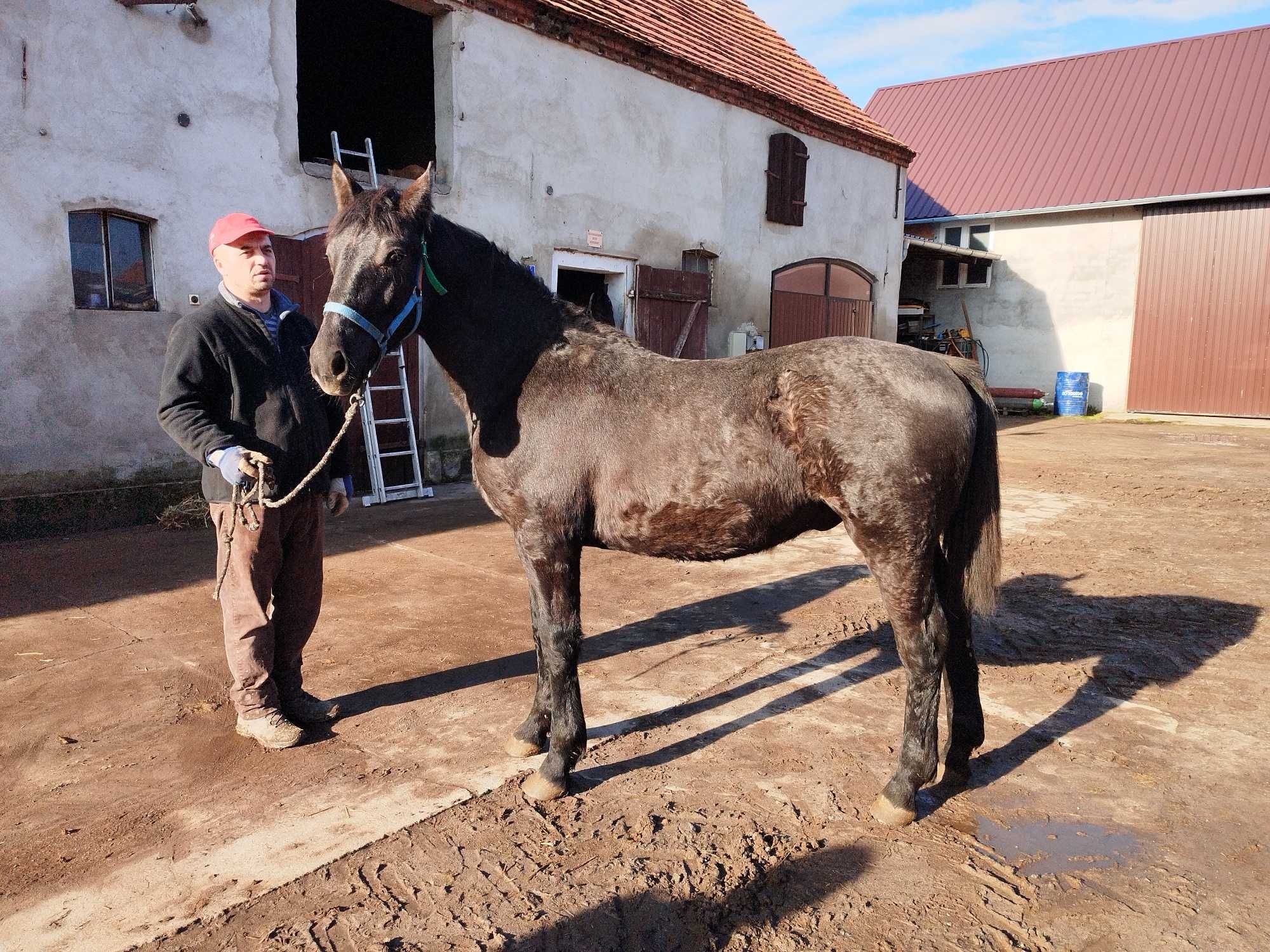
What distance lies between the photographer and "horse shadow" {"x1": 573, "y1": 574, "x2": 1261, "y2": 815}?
3.17m

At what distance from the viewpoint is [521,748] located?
3.08m

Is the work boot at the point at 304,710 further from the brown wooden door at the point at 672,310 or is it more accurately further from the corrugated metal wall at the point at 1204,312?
the corrugated metal wall at the point at 1204,312

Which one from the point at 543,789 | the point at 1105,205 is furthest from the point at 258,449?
the point at 1105,205

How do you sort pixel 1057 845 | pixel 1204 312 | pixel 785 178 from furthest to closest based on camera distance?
pixel 1204 312
pixel 785 178
pixel 1057 845

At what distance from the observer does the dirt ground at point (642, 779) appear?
2.19 m

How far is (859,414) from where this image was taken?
2.65 meters

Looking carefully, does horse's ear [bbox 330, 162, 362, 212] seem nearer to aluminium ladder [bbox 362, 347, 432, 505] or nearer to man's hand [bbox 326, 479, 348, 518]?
man's hand [bbox 326, 479, 348, 518]

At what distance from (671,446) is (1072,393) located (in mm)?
19163

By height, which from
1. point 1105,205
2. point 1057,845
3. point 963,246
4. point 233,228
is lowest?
point 1057,845

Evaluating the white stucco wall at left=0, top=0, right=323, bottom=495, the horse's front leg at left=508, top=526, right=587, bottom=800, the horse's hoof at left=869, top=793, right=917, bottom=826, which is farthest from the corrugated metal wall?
the horse's front leg at left=508, top=526, right=587, bottom=800

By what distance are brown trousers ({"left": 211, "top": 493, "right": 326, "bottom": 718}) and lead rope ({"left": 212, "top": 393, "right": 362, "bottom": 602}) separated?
0.02 meters

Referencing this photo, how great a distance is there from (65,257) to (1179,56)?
25.1 meters

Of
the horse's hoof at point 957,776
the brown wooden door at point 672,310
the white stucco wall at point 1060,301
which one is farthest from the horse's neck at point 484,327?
the white stucco wall at point 1060,301

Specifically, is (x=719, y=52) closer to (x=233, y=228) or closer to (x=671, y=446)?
(x=233, y=228)
